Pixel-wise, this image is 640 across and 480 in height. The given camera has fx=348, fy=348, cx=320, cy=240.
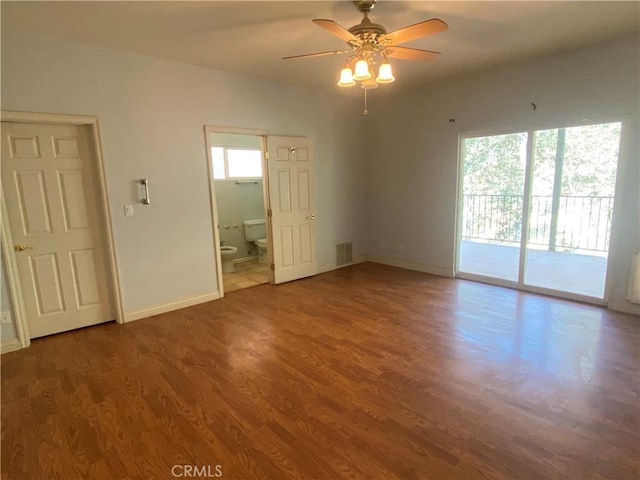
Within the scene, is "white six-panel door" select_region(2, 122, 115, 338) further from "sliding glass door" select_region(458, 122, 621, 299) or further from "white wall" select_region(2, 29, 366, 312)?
"sliding glass door" select_region(458, 122, 621, 299)

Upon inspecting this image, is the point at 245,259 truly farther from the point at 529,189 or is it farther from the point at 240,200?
the point at 529,189

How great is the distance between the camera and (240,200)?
636 centimetres

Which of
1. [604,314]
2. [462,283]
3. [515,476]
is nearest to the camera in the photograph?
[515,476]

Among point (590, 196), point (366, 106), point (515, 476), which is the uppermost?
point (366, 106)

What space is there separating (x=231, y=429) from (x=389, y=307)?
2.33 metres

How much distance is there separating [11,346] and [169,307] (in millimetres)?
1370

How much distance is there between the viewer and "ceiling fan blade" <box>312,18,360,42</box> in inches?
85.2

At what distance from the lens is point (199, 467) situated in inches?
70.4

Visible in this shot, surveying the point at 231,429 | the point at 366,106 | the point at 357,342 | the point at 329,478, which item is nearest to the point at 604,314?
the point at 357,342

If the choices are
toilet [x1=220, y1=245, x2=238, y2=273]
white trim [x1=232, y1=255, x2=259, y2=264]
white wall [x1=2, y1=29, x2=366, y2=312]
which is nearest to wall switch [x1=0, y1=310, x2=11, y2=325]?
white wall [x1=2, y1=29, x2=366, y2=312]

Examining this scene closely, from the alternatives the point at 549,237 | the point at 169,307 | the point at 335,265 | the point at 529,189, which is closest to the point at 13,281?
the point at 169,307

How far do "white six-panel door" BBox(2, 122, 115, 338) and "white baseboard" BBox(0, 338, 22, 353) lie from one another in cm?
16

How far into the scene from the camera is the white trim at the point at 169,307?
374cm

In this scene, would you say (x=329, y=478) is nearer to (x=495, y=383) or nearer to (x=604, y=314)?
(x=495, y=383)
